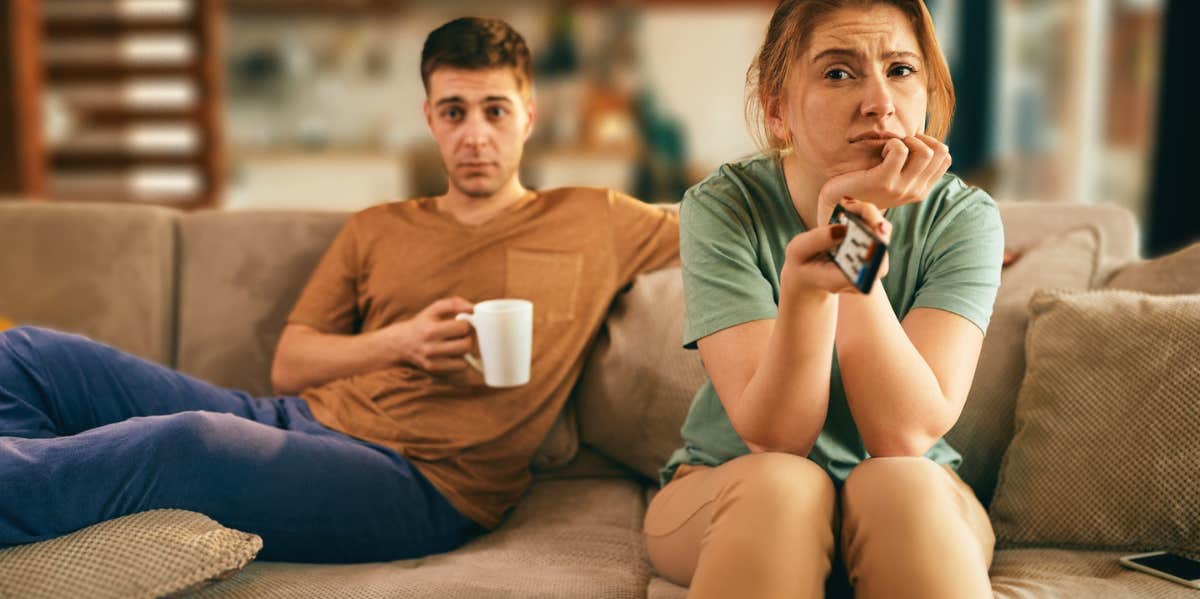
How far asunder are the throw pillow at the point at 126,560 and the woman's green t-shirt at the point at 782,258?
2.03 ft

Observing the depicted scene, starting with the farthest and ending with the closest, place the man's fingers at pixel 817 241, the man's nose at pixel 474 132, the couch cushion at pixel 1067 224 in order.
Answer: the couch cushion at pixel 1067 224, the man's nose at pixel 474 132, the man's fingers at pixel 817 241

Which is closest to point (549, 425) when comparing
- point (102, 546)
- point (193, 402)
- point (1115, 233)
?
point (193, 402)

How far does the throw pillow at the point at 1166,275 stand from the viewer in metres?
1.48

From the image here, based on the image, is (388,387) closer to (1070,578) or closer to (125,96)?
(1070,578)

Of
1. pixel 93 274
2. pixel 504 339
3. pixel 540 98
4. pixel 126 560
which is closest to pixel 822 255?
pixel 504 339

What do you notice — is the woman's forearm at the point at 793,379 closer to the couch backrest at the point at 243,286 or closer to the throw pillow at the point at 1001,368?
the throw pillow at the point at 1001,368

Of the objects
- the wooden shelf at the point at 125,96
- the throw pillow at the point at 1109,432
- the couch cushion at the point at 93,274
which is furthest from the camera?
the wooden shelf at the point at 125,96

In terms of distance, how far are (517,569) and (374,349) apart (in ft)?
1.47

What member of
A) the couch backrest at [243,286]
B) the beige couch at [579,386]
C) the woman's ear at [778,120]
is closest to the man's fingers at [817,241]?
the woman's ear at [778,120]

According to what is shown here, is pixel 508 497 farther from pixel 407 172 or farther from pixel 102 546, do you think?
pixel 407 172

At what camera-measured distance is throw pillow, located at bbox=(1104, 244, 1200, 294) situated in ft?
4.86

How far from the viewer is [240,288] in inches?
69.8

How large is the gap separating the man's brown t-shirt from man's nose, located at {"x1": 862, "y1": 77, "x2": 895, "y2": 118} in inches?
24.3

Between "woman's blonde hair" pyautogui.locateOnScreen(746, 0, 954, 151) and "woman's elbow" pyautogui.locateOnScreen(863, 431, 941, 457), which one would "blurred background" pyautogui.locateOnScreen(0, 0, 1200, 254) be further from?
"woman's elbow" pyautogui.locateOnScreen(863, 431, 941, 457)
